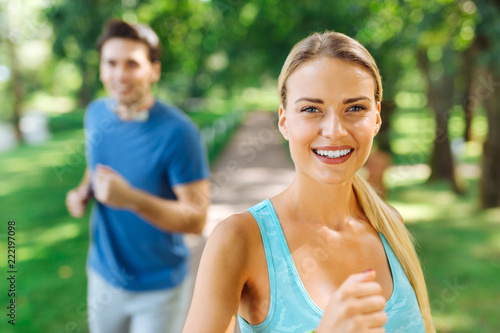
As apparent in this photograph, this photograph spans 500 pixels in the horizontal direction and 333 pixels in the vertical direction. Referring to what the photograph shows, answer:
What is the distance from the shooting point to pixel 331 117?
4.03ft

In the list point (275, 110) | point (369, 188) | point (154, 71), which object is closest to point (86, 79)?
point (275, 110)

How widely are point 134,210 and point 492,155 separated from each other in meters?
7.41

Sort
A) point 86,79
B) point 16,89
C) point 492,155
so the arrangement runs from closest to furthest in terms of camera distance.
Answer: point 492,155 → point 86,79 → point 16,89

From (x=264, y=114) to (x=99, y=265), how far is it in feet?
94.1

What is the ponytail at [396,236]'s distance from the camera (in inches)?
55.0

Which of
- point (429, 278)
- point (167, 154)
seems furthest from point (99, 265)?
point (429, 278)

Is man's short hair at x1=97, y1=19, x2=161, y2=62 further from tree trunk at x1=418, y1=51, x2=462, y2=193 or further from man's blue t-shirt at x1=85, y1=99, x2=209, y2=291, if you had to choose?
tree trunk at x1=418, y1=51, x2=462, y2=193

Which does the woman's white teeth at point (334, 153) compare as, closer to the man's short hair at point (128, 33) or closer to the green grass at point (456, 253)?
the man's short hair at point (128, 33)

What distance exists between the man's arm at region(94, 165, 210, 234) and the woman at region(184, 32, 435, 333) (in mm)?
993

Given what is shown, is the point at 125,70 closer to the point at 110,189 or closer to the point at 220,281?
the point at 110,189

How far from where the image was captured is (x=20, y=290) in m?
5.55

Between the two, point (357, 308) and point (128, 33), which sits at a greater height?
point (128, 33)

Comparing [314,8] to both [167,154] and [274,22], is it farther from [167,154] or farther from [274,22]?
[167,154]

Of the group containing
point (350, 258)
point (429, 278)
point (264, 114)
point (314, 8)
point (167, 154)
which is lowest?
point (350, 258)
